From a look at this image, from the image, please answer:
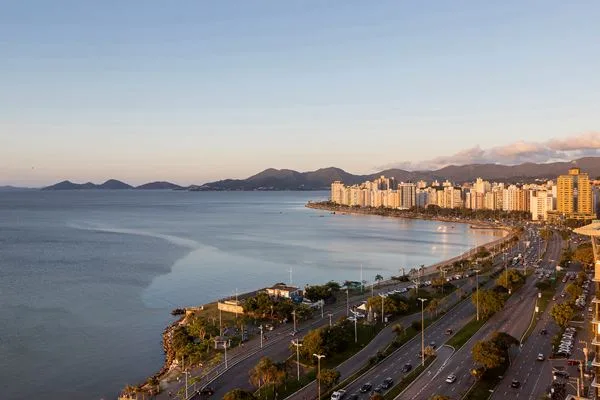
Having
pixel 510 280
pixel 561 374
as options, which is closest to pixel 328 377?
pixel 561 374

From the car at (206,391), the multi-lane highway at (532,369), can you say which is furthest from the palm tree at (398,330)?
the car at (206,391)

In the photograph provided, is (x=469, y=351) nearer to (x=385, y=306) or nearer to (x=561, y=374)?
(x=561, y=374)

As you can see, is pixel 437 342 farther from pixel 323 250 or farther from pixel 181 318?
pixel 323 250

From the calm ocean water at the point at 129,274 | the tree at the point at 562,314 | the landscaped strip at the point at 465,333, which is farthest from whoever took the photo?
the calm ocean water at the point at 129,274

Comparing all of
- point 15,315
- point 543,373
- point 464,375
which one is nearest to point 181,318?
point 15,315

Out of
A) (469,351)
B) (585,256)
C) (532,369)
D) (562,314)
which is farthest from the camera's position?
(585,256)

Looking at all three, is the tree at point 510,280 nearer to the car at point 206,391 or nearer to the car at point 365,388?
the car at point 365,388
